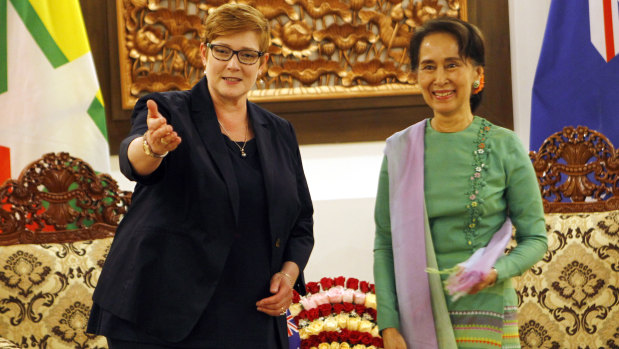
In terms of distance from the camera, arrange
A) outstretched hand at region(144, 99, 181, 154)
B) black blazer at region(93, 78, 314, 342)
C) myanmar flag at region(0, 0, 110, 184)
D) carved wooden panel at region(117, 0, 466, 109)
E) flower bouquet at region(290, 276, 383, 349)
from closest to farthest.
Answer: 1. outstretched hand at region(144, 99, 181, 154)
2. black blazer at region(93, 78, 314, 342)
3. flower bouquet at region(290, 276, 383, 349)
4. myanmar flag at region(0, 0, 110, 184)
5. carved wooden panel at region(117, 0, 466, 109)

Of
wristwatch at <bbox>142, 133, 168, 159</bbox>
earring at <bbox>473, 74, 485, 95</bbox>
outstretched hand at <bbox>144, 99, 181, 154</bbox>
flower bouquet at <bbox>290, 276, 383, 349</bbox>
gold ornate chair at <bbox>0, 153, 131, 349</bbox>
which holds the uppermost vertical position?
earring at <bbox>473, 74, 485, 95</bbox>

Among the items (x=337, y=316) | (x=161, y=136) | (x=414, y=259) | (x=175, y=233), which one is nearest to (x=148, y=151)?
(x=161, y=136)

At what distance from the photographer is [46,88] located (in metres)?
2.76

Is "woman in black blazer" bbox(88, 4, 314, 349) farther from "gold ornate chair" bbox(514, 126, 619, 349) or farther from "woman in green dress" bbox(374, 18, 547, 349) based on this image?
"gold ornate chair" bbox(514, 126, 619, 349)

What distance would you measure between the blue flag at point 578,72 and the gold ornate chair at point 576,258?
0.22 meters

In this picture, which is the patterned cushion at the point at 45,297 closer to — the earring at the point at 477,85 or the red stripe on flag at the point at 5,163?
the red stripe on flag at the point at 5,163

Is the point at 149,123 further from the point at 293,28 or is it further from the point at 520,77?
the point at 520,77

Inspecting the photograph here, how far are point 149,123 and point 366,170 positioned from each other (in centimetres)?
183

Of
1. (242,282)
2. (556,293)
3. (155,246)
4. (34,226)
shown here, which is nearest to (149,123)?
(155,246)

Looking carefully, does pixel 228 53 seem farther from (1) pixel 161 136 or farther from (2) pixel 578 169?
(2) pixel 578 169

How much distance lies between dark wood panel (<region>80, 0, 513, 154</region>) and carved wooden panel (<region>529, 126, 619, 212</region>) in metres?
0.52

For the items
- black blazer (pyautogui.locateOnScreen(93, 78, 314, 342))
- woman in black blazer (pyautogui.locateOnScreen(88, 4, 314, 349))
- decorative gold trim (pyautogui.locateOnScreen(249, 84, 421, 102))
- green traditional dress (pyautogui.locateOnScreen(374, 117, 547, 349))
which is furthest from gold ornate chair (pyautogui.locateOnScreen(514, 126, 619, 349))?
black blazer (pyautogui.locateOnScreen(93, 78, 314, 342))

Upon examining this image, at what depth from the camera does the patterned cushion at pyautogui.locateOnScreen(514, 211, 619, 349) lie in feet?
8.11

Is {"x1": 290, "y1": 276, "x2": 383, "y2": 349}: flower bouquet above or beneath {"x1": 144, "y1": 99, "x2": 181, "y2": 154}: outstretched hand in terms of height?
beneath
